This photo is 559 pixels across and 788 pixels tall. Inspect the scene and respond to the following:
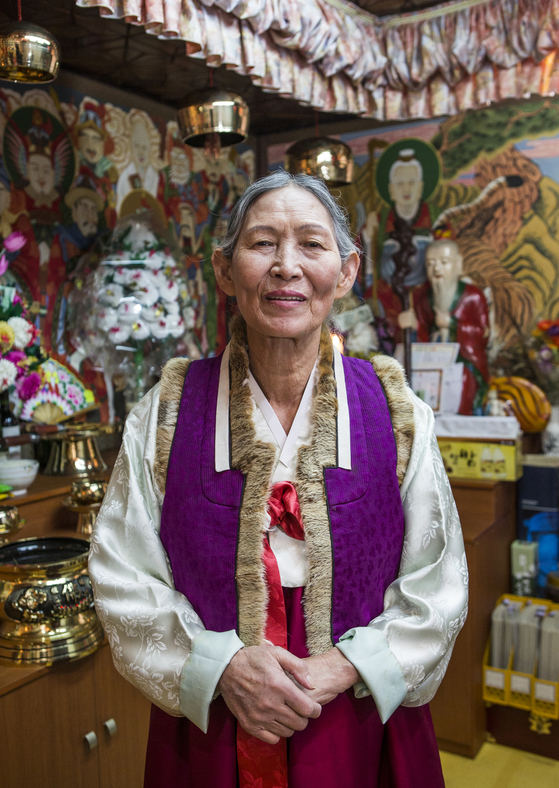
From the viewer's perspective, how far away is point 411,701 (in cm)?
116

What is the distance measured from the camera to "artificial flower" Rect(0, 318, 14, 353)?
2.05 m

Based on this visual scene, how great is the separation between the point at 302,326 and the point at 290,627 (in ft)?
1.74

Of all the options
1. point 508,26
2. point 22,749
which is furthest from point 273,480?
point 508,26

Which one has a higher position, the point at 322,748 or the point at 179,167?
the point at 179,167

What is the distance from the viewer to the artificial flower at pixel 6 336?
2055mm

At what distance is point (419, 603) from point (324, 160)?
6.50 feet

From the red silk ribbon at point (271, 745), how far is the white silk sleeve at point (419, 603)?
12cm

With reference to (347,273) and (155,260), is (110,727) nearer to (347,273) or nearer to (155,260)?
(347,273)

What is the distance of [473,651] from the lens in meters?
2.54

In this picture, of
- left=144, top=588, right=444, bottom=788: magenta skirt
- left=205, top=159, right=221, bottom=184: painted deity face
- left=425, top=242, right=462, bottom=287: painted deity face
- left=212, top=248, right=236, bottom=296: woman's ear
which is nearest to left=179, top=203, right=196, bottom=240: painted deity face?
left=205, top=159, right=221, bottom=184: painted deity face

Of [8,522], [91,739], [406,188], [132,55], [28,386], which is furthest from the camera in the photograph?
[406,188]

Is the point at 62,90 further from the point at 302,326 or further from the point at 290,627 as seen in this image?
the point at 290,627

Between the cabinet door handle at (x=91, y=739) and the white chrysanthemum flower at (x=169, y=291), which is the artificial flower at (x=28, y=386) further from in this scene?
the cabinet door handle at (x=91, y=739)

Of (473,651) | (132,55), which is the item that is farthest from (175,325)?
(473,651)
